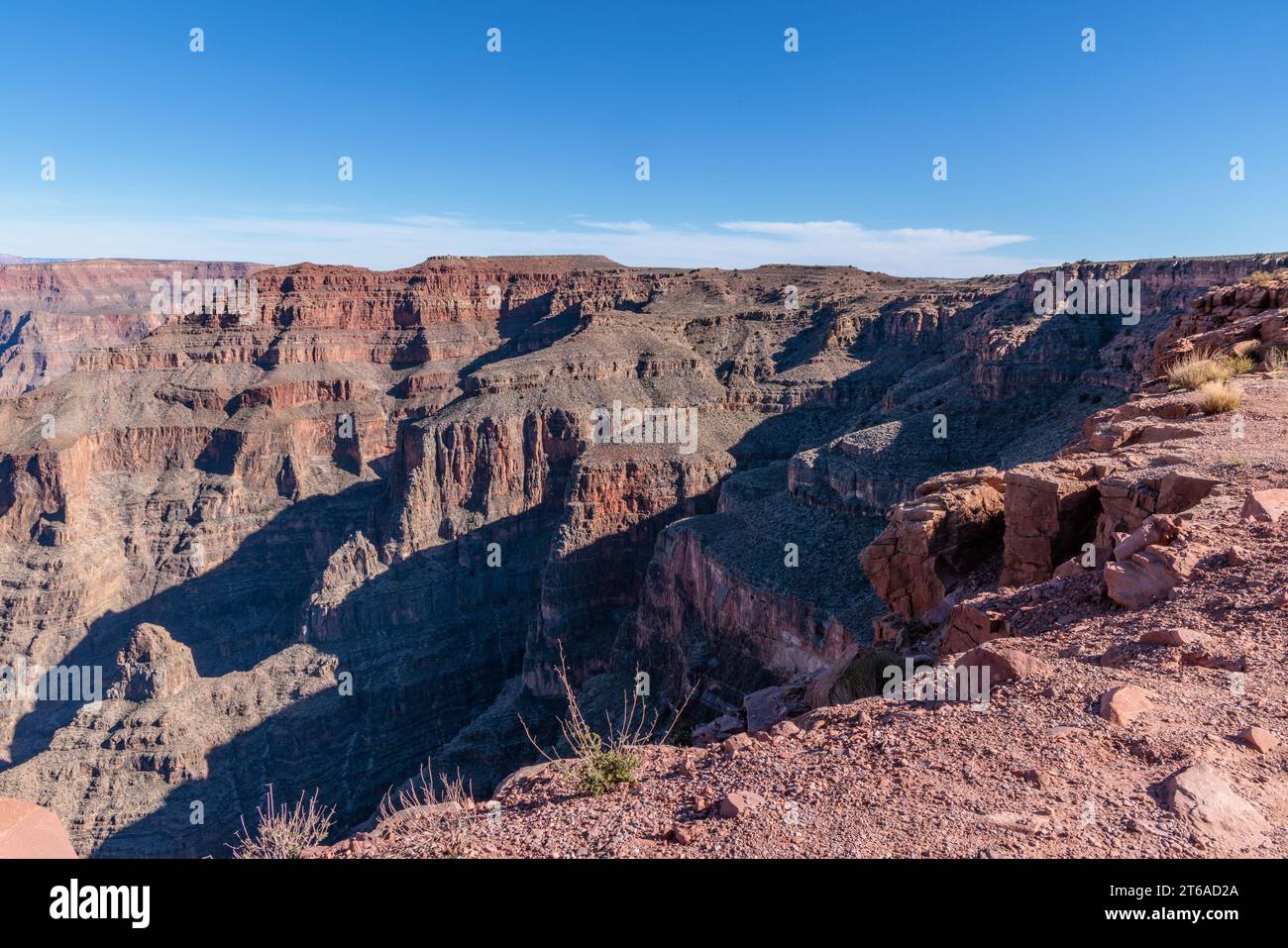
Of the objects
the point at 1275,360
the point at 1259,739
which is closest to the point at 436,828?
the point at 1259,739

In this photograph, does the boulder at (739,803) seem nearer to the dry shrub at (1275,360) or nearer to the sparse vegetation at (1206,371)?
the sparse vegetation at (1206,371)

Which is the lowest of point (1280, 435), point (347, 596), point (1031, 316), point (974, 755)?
point (347, 596)

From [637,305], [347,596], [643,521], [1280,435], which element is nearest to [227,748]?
[347,596]

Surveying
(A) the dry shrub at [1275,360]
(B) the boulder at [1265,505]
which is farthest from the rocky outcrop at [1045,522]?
(A) the dry shrub at [1275,360]

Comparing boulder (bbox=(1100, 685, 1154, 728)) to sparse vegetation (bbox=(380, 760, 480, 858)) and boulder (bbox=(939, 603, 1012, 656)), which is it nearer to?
boulder (bbox=(939, 603, 1012, 656))

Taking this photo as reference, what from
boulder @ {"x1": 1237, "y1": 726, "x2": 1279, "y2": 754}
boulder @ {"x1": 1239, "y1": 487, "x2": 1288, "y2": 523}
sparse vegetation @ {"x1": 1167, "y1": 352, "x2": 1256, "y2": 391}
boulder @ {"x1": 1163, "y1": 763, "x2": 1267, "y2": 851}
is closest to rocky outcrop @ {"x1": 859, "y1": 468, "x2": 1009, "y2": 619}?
boulder @ {"x1": 1239, "y1": 487, "x2": 1288, "y2": 523}
